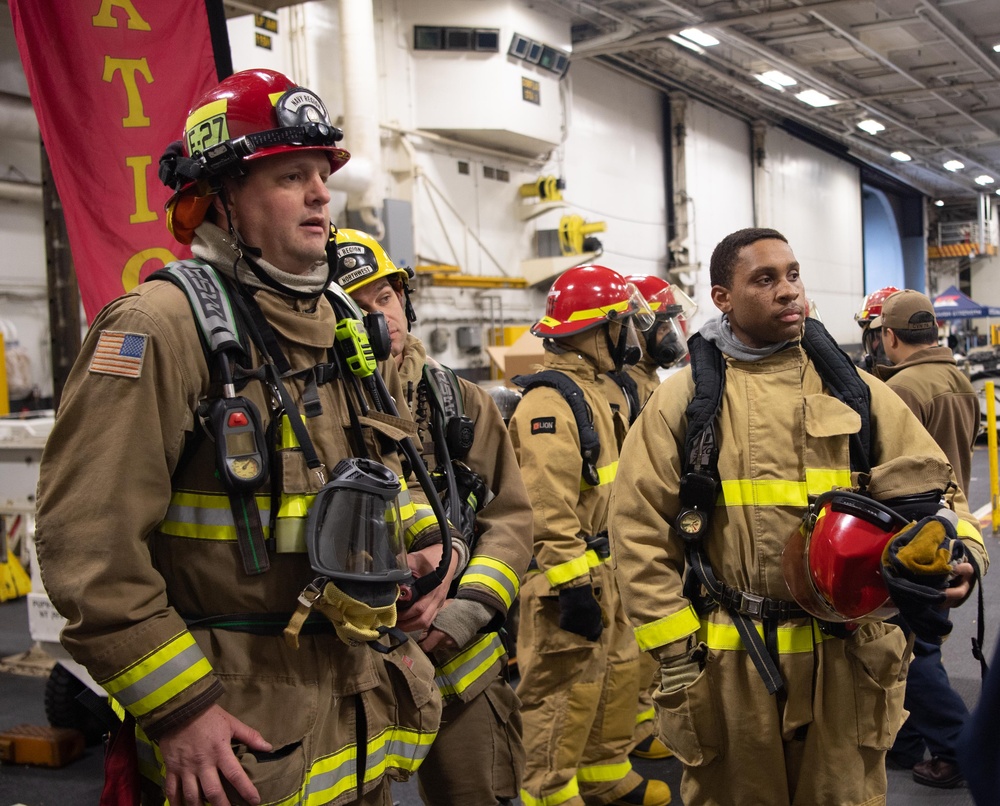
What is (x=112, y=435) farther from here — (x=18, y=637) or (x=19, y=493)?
(x=18, y=637)

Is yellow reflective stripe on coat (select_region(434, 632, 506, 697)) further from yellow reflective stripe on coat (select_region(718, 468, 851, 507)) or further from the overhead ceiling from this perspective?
the overhead ceiling

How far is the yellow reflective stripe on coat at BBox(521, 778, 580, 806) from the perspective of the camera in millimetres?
3895

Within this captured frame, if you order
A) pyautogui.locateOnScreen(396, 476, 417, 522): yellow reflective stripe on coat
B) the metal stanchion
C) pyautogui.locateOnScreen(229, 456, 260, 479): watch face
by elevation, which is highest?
pyautogui.locateOnScreen(229, 456, 260, 479): watch face

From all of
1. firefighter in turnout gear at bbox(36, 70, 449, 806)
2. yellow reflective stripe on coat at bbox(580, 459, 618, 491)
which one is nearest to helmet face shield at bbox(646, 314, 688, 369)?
yellow reflective stripe on coat at bbox(580, 459, 618, 491)

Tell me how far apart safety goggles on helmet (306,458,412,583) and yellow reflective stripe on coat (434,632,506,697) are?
1.07 meters

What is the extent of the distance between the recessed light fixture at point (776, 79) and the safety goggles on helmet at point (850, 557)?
1717cm

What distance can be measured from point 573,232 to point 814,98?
9154mm

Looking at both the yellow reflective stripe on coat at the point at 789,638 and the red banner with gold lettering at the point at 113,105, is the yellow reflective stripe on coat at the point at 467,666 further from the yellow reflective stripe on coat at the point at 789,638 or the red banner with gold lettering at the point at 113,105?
the red banner with gold lettering at the point at 113,105

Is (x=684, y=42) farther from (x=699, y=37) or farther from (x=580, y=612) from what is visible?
(x=580, y=612)

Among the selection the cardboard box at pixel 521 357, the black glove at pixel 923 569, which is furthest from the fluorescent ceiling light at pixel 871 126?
the black glove at pixel 923 569

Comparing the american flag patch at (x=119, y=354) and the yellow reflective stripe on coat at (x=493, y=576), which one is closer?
the american flag patch at (x=119, y=354)

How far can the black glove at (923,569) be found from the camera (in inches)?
85.1

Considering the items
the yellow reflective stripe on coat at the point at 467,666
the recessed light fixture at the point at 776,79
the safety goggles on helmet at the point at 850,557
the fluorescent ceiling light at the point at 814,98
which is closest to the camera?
the safety goggles on helmet at the point at 850,557

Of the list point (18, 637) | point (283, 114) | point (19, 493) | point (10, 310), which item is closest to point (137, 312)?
point (283, 114)
